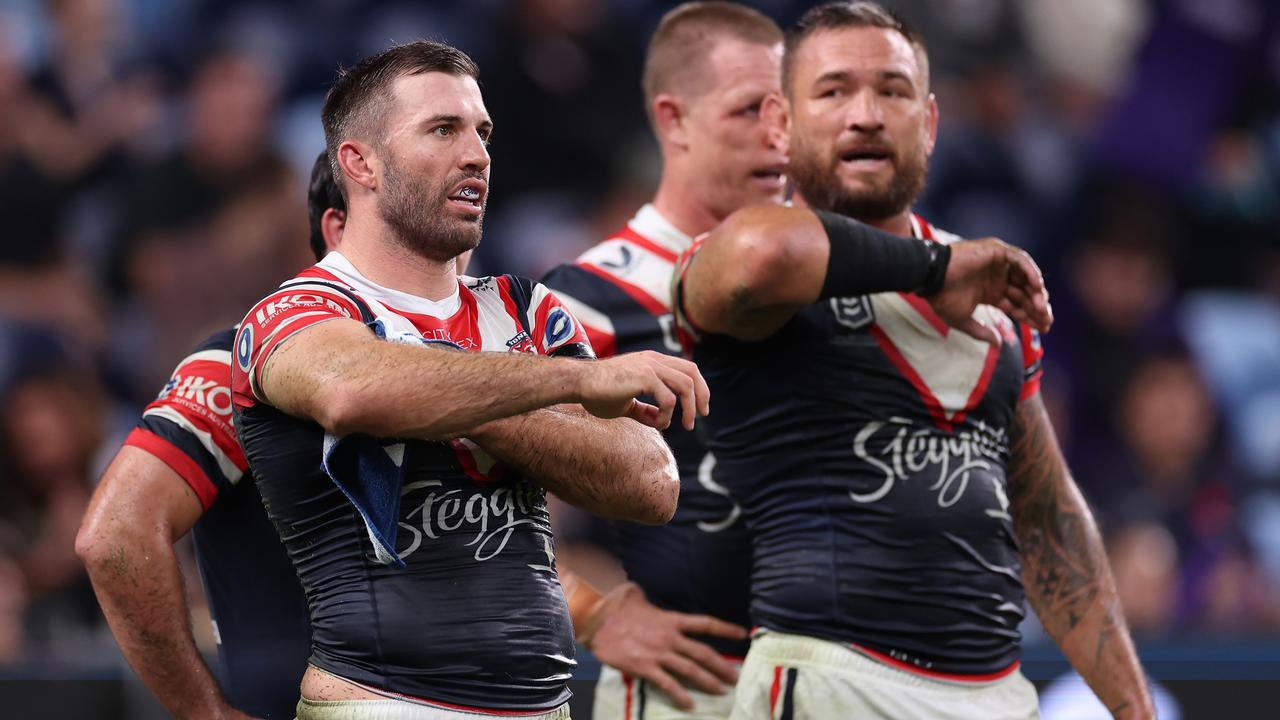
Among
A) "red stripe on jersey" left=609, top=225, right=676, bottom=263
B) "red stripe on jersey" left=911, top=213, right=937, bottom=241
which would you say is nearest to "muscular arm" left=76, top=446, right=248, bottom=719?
"red stripe on jersey" left=609, top=225, right=676, bottom=263

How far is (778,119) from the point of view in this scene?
4023mm

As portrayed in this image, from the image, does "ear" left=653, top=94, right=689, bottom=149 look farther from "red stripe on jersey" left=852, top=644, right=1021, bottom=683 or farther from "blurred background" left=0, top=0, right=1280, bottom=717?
"blurred background" left=0, top=0, right=1280, bottom=717

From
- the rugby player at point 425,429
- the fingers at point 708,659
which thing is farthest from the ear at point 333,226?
the fingers at point 708,659

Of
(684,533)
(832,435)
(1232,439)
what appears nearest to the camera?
(832,435)

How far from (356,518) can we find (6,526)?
4.22m

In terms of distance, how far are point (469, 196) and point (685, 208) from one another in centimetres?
174

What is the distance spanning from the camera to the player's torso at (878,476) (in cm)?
347

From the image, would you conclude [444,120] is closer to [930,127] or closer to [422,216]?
[422,216]

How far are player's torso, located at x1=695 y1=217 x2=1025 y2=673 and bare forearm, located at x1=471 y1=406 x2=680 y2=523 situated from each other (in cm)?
70

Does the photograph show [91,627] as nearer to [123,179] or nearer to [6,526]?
[6,526]

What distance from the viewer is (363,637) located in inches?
108

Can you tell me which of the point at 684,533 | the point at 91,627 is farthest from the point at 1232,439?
the point at 91,627

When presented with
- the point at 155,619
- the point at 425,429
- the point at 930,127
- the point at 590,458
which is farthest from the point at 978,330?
the point at 155,619

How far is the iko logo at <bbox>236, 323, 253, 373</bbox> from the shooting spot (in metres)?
2.76
